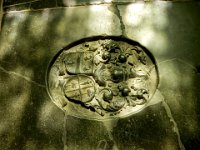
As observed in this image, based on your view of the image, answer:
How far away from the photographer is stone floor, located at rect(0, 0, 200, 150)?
297 cm

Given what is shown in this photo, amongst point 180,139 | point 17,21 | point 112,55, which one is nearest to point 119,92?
point 112,55

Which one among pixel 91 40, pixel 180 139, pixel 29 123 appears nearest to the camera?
pixel 180 139

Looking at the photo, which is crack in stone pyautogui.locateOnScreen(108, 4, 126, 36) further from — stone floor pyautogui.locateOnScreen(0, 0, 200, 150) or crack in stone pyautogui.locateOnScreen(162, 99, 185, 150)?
crack in stone pyautogui.locateOnScreen(162, 99, 185, 150)

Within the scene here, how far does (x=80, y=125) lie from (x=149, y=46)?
4.08ft

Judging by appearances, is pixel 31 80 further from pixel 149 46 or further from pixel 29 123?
pixel 149 46

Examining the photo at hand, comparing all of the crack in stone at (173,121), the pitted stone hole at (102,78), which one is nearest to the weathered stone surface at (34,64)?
the pitted stone hole at (102,78)

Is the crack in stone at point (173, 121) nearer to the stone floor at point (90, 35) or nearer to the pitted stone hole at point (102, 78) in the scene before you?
the stone floor at point (90, 35)

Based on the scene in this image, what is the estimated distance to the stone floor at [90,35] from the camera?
297 centimetres

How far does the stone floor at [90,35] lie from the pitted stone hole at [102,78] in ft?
0.30

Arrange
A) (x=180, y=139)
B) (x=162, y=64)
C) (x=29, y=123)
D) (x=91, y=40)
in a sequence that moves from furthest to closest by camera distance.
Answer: (x=91, y=40) < (x=162, y=64) < (x=29, y=123) < (x=180, y=139)

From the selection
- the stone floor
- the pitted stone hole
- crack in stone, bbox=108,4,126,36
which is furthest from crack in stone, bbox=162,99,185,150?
crack in stone, bbox=108,4,126,36

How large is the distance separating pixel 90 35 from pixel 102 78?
638 millimetres

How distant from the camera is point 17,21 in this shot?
390 cm

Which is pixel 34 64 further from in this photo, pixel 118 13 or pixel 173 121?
pixel 173 121
